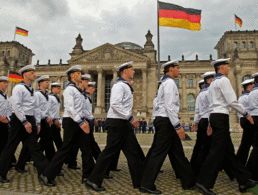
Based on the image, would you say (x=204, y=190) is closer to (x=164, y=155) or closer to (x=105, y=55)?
(x=164, y=155)

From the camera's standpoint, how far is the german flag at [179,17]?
13.8 metres

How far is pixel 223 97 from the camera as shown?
4098mm

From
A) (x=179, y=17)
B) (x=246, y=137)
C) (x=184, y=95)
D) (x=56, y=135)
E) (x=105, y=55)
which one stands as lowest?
(x=56, y=135)

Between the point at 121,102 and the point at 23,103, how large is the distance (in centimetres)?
249

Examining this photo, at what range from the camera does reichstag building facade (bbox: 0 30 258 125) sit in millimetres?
45312

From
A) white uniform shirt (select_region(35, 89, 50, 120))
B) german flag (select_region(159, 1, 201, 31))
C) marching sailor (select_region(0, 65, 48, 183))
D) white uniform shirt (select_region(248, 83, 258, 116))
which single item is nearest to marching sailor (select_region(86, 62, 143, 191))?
marching sailor (select_region(0, 65, 48, 183))

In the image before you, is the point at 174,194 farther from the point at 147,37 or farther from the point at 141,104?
the point at 147,37

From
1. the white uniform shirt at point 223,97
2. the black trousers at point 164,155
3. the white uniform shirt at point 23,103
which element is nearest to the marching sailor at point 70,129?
the white uniform shirt at point 23,103

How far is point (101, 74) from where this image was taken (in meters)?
46.7

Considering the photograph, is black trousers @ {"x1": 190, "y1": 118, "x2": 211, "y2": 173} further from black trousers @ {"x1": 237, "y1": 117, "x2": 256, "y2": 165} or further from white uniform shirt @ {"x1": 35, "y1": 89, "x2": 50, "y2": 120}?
white uniform shirt @ {"x1": 35, "y1": 89, "x2": 50, "y2": 120}

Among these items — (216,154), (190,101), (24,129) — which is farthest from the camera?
(190,101)

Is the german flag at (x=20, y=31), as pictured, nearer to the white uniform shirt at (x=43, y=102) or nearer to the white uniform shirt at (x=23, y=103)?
the white uniform shirt at (x=43, y=102)

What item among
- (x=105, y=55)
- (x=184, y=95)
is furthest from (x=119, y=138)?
(x=184, y=95)

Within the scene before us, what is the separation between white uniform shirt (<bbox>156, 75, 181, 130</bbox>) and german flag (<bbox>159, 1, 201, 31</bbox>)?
10958 mm
